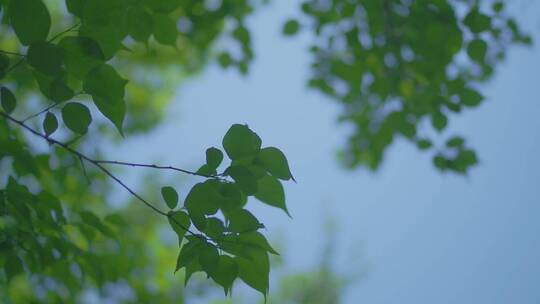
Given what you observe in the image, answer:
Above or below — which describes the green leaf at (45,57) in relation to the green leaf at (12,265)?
above

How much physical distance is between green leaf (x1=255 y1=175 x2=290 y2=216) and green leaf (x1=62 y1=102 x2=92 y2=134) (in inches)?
8.8

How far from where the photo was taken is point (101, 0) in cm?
60

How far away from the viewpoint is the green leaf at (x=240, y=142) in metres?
0.55

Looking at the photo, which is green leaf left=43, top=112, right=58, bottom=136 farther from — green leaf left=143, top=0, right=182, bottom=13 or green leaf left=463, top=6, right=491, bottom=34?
green leaf left=463, top=6, right=491, bottom=34

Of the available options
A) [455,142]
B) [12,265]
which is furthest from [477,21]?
[12,265]

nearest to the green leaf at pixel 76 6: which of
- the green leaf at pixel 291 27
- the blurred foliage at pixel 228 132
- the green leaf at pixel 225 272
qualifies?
the blurred foliage at pixel 228 132

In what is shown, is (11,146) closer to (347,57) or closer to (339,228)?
(347,57)

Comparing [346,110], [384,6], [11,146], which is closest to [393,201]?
[346,110]

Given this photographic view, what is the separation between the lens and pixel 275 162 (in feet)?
1.84

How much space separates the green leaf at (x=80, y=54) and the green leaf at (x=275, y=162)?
0.22m

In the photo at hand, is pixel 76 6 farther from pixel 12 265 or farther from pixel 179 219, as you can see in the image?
pixel 12 265

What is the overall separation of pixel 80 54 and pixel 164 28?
31cm

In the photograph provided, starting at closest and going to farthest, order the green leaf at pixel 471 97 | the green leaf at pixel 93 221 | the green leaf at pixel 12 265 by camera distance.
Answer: the green leaf at pixel 12 265, the green leaf at pixel 93 221, the green leaf at pixel 471 97

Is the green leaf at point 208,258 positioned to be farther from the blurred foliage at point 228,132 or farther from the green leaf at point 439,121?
the green leaf at point 439,121
